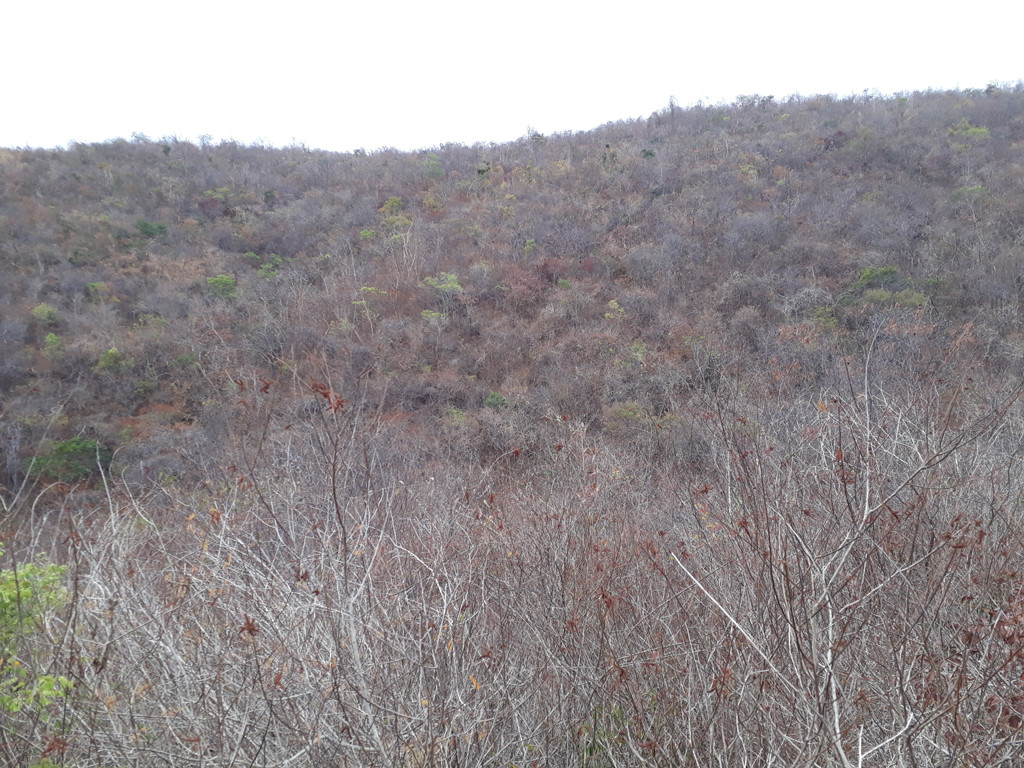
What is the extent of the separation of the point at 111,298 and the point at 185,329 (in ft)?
8.23

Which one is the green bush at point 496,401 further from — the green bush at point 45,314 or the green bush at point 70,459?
the green bush at point 45,314

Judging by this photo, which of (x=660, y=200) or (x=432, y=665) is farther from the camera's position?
(x=660, y=200)

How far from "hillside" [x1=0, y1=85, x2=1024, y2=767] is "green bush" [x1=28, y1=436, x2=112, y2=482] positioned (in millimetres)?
60

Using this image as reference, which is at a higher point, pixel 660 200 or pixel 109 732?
pixel 660 200

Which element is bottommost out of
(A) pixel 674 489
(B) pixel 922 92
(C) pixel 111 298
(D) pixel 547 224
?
(A) pixel 674 489

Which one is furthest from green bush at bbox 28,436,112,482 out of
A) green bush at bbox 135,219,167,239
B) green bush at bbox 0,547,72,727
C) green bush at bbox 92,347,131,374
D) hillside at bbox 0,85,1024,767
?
green bush at bbox 135,219,167,239

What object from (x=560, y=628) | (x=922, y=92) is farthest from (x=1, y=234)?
(x=922, y=92)

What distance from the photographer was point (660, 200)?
1518 centimetres

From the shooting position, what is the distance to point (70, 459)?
26.2 ft

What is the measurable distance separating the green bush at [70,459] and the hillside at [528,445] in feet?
0.20

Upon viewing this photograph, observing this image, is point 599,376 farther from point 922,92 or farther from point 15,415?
point 922,92

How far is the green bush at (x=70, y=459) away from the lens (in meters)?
7.58

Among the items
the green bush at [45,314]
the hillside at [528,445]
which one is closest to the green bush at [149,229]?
the hillside at [528,445]

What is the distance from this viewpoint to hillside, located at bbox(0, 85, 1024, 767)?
2.03m
